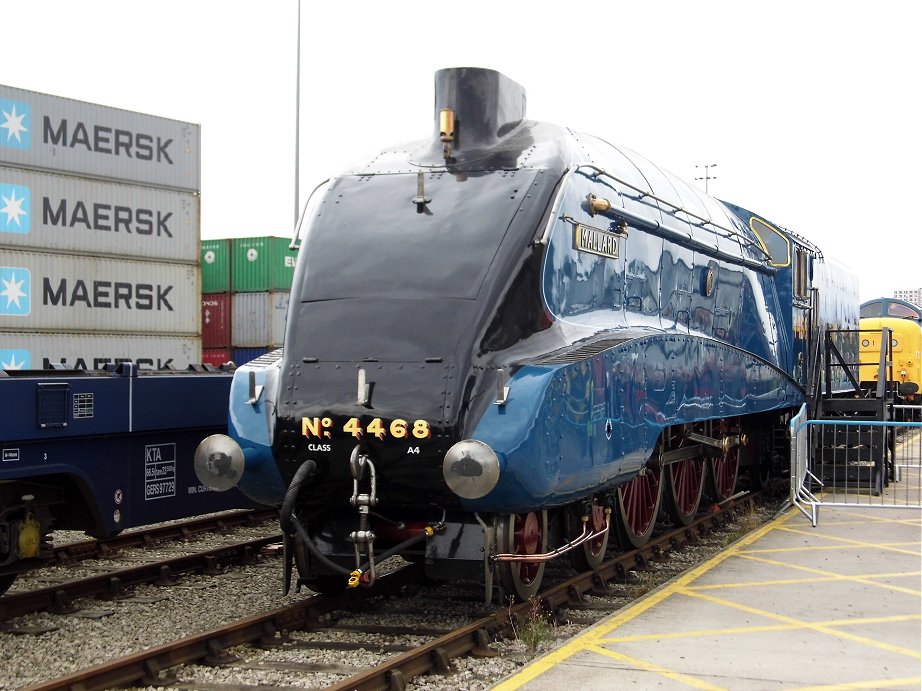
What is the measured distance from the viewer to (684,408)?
28.8 feet

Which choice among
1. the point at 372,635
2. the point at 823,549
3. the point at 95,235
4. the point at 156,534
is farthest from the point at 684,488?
the point at 95,235

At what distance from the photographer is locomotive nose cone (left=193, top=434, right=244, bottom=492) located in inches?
261

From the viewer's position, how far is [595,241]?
25.5 feet

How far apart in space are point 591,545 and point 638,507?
122cm

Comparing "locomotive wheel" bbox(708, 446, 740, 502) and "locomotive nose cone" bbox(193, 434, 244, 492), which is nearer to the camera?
"locomotive nose cone" bbox(193, 434, 244, 492)

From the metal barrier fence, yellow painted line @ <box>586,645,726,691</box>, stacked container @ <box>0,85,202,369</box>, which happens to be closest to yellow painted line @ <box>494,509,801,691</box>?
yellow painted line @ <box>586,645,726,691</box>

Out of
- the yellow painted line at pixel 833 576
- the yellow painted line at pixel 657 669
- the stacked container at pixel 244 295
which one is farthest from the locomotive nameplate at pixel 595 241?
the stacked container at pixel 244 295

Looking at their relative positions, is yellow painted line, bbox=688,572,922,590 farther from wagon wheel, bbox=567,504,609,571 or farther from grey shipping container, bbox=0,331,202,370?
grey shipping container, bbox=0,331,202,370

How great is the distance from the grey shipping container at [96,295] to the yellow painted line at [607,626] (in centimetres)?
1627

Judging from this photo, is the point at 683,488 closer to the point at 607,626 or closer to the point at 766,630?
the point at 766,630

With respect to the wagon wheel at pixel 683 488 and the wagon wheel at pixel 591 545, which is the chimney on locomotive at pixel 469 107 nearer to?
the wagon wheel at pixel 591 545

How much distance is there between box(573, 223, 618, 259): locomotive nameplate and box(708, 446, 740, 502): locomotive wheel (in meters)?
3.72

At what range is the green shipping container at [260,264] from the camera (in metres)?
26.6

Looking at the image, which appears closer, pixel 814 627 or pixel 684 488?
pixel 814 627
